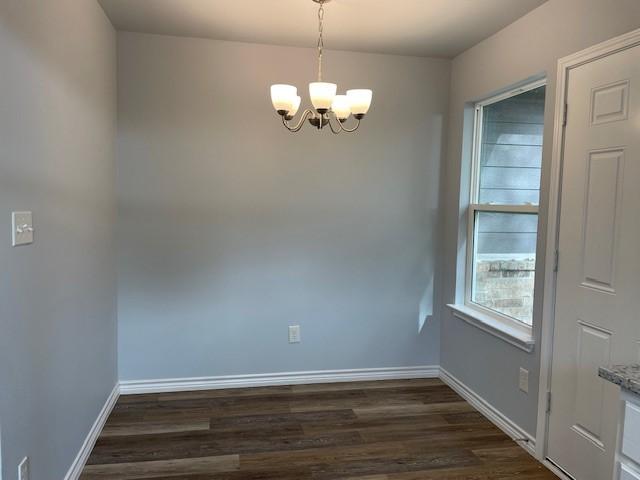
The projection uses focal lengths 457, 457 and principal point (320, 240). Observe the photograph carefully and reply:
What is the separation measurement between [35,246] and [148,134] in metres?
1.56

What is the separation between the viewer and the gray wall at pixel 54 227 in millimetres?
1572

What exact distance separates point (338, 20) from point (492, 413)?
2662 millimetres

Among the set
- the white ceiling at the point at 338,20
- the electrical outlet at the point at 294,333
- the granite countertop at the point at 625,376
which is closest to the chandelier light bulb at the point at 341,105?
the white ceiling at the point at 338,20

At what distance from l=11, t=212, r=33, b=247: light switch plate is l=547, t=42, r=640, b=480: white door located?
241 centimetres

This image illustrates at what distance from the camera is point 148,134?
314 cm

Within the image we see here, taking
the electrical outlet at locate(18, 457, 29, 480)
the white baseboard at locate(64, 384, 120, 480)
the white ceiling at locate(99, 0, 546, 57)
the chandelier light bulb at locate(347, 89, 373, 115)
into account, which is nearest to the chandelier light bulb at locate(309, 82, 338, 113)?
the chandelier light bulb at locate(347, 89, 373, 115)

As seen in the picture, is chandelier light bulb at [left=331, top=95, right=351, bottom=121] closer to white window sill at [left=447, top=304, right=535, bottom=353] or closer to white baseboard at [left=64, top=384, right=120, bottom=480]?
white window sill at [left=447, top=304, right=535, bottom=353]

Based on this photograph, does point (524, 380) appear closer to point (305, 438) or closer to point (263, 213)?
point (305, 438)

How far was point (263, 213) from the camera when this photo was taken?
3322 mm

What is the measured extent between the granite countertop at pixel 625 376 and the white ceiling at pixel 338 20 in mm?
1986

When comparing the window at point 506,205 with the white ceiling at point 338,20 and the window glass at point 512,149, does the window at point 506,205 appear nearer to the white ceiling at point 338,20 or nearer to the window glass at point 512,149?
the window glass at point 512,149

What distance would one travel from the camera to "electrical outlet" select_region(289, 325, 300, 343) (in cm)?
344

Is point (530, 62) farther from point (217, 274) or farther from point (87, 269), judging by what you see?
point (87, 269)

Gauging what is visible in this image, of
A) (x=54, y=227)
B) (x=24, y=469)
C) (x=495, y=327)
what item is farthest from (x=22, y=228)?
(x=495, y=327)
